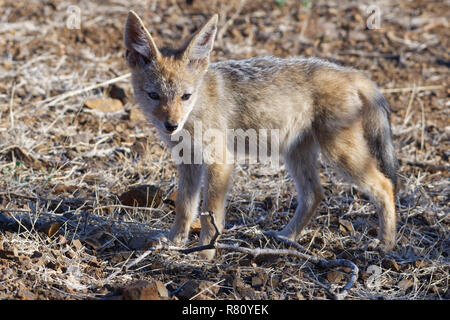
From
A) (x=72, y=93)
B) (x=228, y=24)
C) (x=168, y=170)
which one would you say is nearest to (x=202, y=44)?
(x=168, y=170)

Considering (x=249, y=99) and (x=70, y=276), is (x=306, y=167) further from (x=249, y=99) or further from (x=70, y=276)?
(x=70, y=276)

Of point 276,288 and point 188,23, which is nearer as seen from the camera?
point 276,288

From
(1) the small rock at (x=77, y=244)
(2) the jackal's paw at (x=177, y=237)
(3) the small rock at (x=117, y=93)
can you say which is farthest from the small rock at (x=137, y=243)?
(3) the small rock at (x=117, y=93)

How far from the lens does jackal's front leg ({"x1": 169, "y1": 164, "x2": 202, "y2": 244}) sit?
461 centimetres

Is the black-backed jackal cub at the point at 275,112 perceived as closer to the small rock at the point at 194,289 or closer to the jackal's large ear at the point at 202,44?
the jackal's large ear at the point at 202,44

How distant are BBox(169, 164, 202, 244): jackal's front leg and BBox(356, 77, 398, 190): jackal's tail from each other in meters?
1.42

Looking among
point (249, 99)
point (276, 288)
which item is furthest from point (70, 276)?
point (249, 99)

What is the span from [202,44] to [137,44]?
48cm

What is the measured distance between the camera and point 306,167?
195 inches

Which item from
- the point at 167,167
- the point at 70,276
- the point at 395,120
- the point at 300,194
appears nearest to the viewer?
the point at 70,276

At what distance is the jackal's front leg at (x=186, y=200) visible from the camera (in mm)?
4605

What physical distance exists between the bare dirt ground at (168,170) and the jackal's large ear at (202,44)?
1237mm

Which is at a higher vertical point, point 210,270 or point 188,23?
point 188,23

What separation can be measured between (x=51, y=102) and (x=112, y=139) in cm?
86
